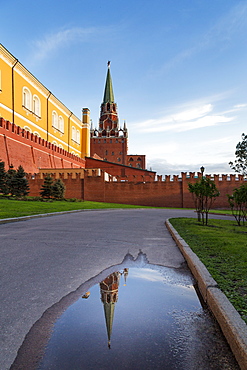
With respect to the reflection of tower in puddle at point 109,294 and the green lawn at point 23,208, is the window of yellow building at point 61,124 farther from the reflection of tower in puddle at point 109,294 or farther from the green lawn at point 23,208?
the reflection of tower in puddle at point 109,294

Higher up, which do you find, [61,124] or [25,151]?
[61,124]

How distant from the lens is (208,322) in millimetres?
2777

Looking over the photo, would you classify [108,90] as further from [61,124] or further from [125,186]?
[125,186]

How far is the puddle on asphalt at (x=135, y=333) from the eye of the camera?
2096mm

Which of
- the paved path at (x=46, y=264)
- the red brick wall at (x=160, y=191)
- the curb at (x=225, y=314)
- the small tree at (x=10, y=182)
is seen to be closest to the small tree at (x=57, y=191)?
the small tree at (x=10, y=182)

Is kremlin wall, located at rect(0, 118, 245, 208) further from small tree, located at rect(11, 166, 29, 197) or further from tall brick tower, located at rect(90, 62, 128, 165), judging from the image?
tall brick tower, located at rect(90, 62, 128, 165)

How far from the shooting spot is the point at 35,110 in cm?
4122

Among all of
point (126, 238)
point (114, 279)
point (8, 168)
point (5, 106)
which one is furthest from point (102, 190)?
point (114, 279)

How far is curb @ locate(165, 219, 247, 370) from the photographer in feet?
6.91

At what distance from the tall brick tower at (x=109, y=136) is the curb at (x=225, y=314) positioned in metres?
78.9

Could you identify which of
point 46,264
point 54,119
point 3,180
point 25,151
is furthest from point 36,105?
point 46,264

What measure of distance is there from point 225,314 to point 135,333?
813mm

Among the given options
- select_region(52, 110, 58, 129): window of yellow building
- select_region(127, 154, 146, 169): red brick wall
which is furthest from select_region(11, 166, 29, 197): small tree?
select_region(127, 154, 146, 169): red brick wall

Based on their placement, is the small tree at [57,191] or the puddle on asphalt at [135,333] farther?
the small tree at [57,191]
